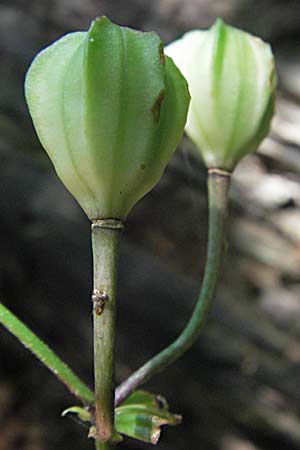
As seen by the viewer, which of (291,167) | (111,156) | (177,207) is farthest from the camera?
(177,207)

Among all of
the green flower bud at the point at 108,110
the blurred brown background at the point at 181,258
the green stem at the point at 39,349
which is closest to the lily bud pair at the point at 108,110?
the green flower bud at the point at 108,110

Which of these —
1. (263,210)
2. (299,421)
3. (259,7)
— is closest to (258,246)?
(263,210)

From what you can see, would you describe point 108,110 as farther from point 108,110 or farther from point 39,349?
point 39,349

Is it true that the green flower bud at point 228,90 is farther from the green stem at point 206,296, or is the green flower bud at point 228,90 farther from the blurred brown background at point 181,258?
the blurred brown background at point 181,258

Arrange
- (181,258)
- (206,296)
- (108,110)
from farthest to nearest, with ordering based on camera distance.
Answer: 1. (181,258)
2. (206,296)
3. (108,110)

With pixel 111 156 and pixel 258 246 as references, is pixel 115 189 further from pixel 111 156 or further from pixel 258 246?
pixel 258 246

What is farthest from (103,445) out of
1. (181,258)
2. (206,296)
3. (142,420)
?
(181,258)

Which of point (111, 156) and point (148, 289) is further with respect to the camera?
point (148, 289)
